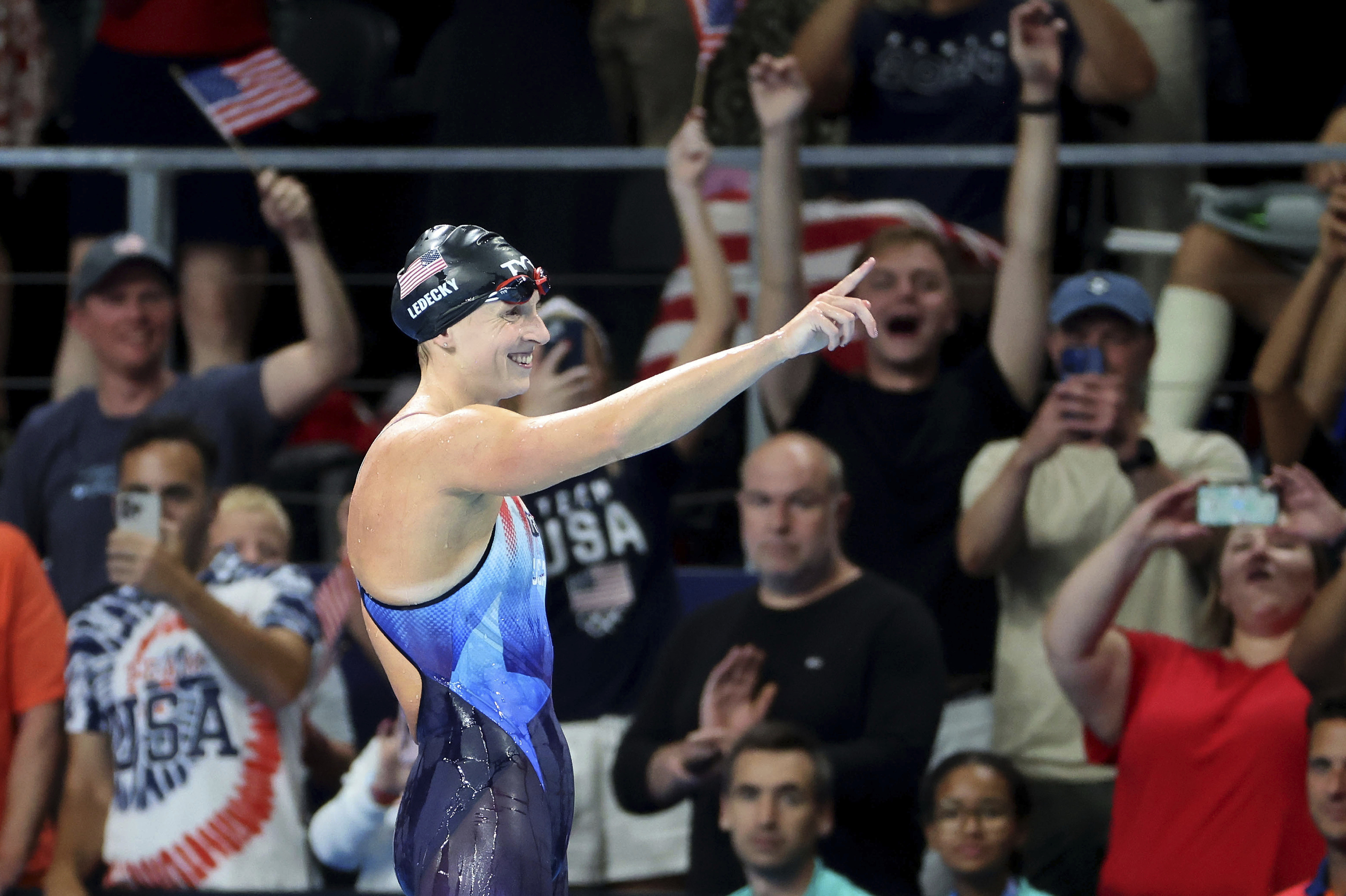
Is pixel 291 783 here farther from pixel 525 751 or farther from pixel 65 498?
pixel 525 751

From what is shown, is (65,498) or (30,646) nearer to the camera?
(30,646)

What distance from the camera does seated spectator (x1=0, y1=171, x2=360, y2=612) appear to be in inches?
242

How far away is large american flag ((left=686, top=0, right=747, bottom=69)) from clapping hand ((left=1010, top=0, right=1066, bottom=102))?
114cm

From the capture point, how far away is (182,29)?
682cm

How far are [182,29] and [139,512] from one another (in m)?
2.06

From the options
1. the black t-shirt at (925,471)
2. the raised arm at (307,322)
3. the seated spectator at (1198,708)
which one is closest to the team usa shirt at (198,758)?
the raised arm at (307,322)

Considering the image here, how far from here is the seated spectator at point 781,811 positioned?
16.5 ft

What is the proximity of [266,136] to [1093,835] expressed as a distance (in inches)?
154

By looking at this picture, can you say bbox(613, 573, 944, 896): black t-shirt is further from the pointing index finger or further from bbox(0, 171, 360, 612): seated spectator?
the pointing index finger

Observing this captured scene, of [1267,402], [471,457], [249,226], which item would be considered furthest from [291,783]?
[1267,402]

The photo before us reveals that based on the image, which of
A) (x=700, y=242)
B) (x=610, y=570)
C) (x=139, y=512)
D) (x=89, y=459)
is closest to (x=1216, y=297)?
(x=700, y=242)

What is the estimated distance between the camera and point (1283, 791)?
5.00 meters

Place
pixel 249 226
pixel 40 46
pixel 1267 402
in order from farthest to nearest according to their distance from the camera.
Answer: pixel 40 46
pixel 249 226
pixel 1267 402

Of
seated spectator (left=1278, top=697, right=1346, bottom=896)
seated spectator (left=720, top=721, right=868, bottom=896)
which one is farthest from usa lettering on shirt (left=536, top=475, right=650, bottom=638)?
seated spectator (left=1278, top=697, right=1346, bottom=896)
